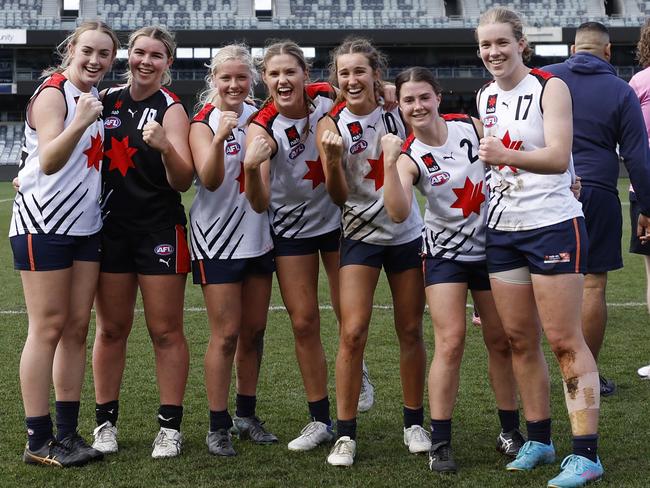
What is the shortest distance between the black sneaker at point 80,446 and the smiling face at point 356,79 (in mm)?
1968

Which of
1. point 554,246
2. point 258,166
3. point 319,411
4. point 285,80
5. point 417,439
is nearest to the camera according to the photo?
point 554,246

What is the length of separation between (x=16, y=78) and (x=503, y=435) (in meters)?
38.0

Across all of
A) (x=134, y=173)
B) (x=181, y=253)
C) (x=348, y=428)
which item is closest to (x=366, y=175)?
(x=181, y=253)

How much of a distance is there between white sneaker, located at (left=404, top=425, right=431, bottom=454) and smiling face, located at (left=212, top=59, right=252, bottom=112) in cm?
177

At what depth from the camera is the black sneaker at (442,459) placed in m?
3.95

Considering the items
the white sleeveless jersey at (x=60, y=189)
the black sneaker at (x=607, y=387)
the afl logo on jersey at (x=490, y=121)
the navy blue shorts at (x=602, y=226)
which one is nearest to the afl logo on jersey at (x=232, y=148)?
the white sleeveless jersey at (x=60, y=189)

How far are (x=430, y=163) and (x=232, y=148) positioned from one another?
953mm

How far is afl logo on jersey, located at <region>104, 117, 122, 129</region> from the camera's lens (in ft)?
13.9

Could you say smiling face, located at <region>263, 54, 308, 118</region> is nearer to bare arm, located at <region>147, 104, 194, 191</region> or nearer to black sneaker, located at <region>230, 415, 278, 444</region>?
bare arm, located at <region>147, 104, 194, 191</region>

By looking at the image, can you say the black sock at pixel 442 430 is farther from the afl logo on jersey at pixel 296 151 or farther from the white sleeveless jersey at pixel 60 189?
the white sleeveless jersey at pixel 60 189

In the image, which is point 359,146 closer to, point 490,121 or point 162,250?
point 490,121

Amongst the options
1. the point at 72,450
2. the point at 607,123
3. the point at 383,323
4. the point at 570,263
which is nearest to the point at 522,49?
the point at 570,263

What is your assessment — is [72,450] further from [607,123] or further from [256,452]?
[607,123]

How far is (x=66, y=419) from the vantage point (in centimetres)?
428
